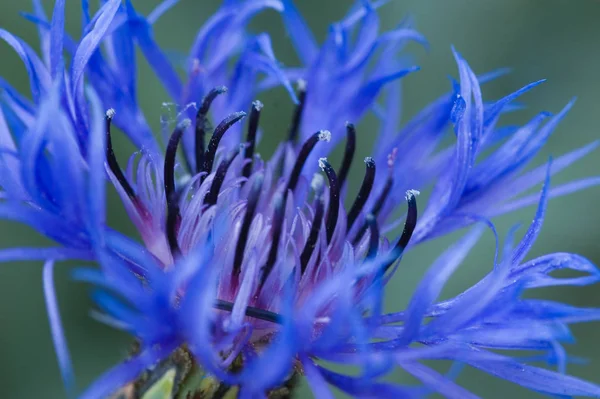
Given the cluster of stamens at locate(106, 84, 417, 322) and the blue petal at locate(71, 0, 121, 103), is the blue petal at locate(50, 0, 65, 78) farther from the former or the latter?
Result: the cluster of stamens at locate(106, 84, 417, 322)

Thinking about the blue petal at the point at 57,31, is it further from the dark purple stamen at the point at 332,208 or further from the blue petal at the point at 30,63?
the dark purple stamen at the point at 332,208

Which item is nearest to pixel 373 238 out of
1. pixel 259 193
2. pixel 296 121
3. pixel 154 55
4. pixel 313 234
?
pixel 313 234

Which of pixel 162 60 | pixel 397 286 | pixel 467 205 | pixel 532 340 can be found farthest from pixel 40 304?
pixel 532 340

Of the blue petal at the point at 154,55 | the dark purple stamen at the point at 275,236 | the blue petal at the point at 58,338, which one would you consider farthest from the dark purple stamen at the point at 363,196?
the blue petal at the point at 58,338

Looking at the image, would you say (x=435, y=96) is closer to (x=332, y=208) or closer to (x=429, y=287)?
(x=332, y=208)

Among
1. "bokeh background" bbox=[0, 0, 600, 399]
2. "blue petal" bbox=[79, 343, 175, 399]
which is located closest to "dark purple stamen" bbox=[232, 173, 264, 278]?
"blue petal" bbox=[79, 343, 175, 399]

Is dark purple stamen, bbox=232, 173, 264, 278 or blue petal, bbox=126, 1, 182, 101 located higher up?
blue petal, bbox=126, 1, 182, 101
